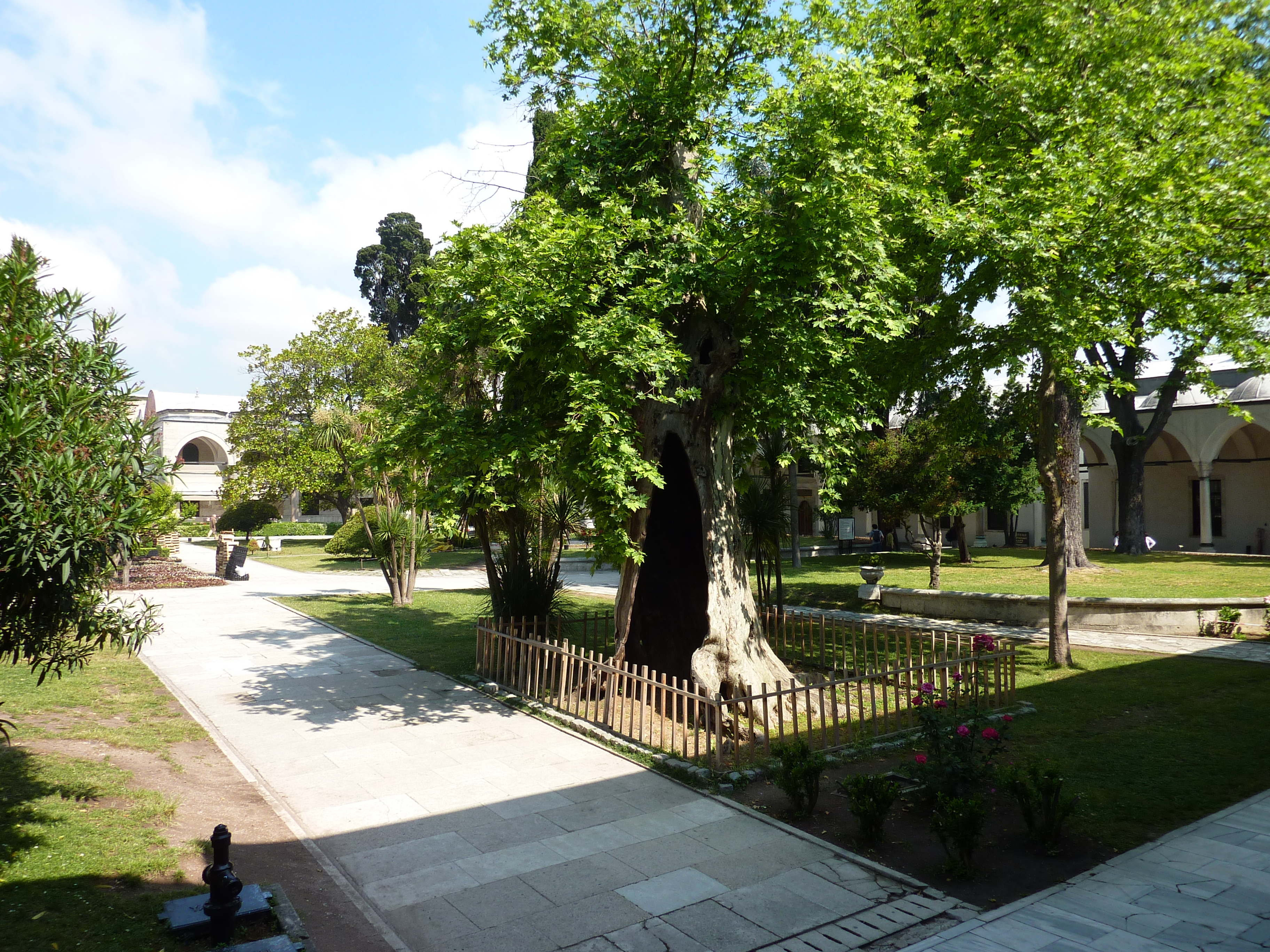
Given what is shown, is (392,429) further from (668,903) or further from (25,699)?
(668,903)

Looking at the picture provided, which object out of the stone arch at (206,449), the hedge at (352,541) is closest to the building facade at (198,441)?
the stone arch at (206,449)

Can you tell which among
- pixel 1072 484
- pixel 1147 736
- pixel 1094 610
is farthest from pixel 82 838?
pixel 1072 484

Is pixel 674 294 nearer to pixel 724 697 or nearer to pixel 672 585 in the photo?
pixel 672 585

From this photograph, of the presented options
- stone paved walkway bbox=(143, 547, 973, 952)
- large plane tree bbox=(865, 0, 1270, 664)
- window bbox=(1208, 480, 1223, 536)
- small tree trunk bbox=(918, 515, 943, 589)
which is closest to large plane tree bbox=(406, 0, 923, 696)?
large plane tree bbox=(865, 0, 1270, 664)

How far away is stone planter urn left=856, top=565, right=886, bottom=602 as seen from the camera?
19141mm

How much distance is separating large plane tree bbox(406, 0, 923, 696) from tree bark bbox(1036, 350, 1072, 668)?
294cm

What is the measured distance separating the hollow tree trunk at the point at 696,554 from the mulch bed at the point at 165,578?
59.0ft

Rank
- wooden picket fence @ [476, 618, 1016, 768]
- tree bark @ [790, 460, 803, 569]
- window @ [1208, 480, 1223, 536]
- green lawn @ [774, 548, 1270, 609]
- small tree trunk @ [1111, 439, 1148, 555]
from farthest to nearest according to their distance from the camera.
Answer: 1. window @ [1208, 480, 1223, 536]
2. small tree trunk @ [1111, 439, 1148, 555]
3. tree bark @ [790, 460, 803, 569]
4. green lawn @ [774, 548, 1270, 609]
5. wooden picket fence @ [476, 618, 1016, 768]

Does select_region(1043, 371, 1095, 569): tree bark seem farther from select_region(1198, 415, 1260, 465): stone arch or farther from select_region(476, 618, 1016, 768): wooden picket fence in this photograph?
select_region(476, 618, 1016, 768): wooden picket fence

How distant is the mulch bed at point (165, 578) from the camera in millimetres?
24031

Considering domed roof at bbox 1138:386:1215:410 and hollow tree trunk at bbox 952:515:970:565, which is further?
domed roof at bbox 1138:386:1215:410

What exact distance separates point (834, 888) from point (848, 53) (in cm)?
1266

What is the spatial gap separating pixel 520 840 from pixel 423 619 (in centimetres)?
1264

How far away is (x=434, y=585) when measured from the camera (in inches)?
1016
